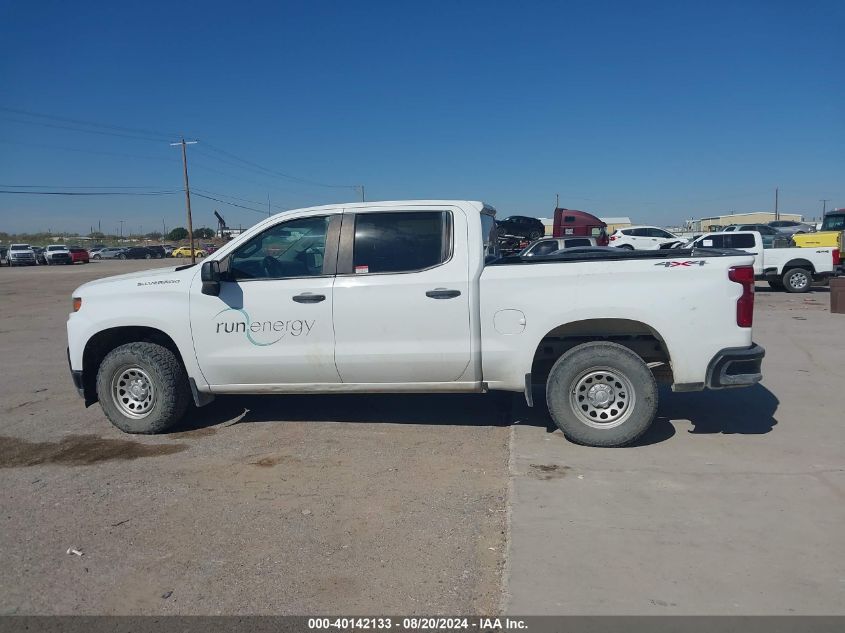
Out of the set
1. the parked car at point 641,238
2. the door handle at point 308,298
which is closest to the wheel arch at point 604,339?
the door handle at point 308,298

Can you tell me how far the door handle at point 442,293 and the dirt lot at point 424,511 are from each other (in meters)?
1.25

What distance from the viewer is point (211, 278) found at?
5.77m

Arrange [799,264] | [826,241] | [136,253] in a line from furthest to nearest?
[136,253]
[826,241]
[799,264]

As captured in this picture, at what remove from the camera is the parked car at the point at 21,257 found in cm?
A: 5372

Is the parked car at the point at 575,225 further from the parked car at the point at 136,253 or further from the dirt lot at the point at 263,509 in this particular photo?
the parked car at the point at 136,253

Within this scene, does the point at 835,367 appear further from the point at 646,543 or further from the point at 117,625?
the point at 117,625

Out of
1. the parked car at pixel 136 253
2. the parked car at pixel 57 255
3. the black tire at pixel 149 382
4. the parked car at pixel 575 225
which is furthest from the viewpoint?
the parked car at pixel 136 253

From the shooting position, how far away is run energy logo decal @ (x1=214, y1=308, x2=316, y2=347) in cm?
582

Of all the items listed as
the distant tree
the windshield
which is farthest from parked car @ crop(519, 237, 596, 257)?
the distant tree

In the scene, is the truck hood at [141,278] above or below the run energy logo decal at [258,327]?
above

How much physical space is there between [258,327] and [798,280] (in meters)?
18.2

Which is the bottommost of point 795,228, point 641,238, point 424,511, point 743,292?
point 424,511

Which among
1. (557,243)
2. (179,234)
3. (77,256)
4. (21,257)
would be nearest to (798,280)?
(557,243)

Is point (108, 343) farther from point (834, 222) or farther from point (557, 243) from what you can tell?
point (834, 222)
